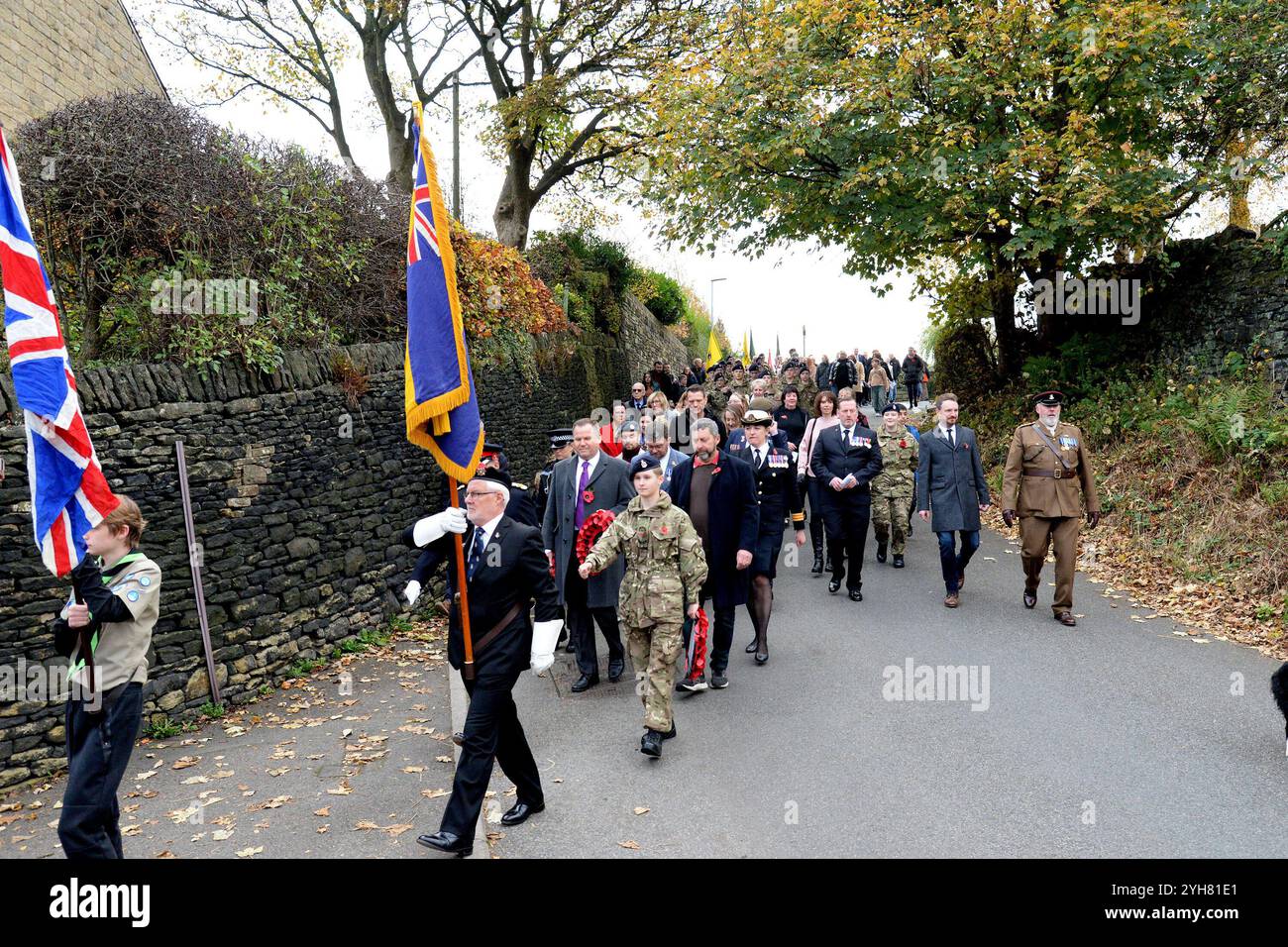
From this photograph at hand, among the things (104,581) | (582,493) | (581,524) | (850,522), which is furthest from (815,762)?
(104,581)

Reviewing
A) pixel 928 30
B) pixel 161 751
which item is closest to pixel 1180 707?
pixel 161 751

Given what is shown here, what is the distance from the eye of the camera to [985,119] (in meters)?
13.8

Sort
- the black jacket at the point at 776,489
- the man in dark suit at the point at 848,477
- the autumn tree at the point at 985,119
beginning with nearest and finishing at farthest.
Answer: the black jacket at the point at 776,489 → the man in dark suit at the point at 848,477 → the autumn tree at the point at 985,119

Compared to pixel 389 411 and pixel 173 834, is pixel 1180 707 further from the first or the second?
pixel 389 411

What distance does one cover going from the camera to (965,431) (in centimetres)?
970

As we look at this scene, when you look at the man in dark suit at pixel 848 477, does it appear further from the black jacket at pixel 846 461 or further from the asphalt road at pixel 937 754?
the asphalt road at pixel 937 754

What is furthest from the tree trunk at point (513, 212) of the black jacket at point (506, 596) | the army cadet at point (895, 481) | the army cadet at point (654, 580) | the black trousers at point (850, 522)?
the black jacket at point (506, 596)

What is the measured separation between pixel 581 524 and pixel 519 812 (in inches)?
122

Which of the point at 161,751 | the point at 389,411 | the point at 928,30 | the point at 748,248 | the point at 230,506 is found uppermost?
the point at 928,30

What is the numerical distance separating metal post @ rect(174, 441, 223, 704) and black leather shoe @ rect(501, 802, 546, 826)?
392cm

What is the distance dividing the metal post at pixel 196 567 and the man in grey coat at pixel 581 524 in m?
3.06

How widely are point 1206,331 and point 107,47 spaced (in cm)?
1859

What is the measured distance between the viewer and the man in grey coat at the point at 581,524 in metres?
7.80

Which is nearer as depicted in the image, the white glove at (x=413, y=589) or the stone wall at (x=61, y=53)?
the white glove at (x=413, y=589)
